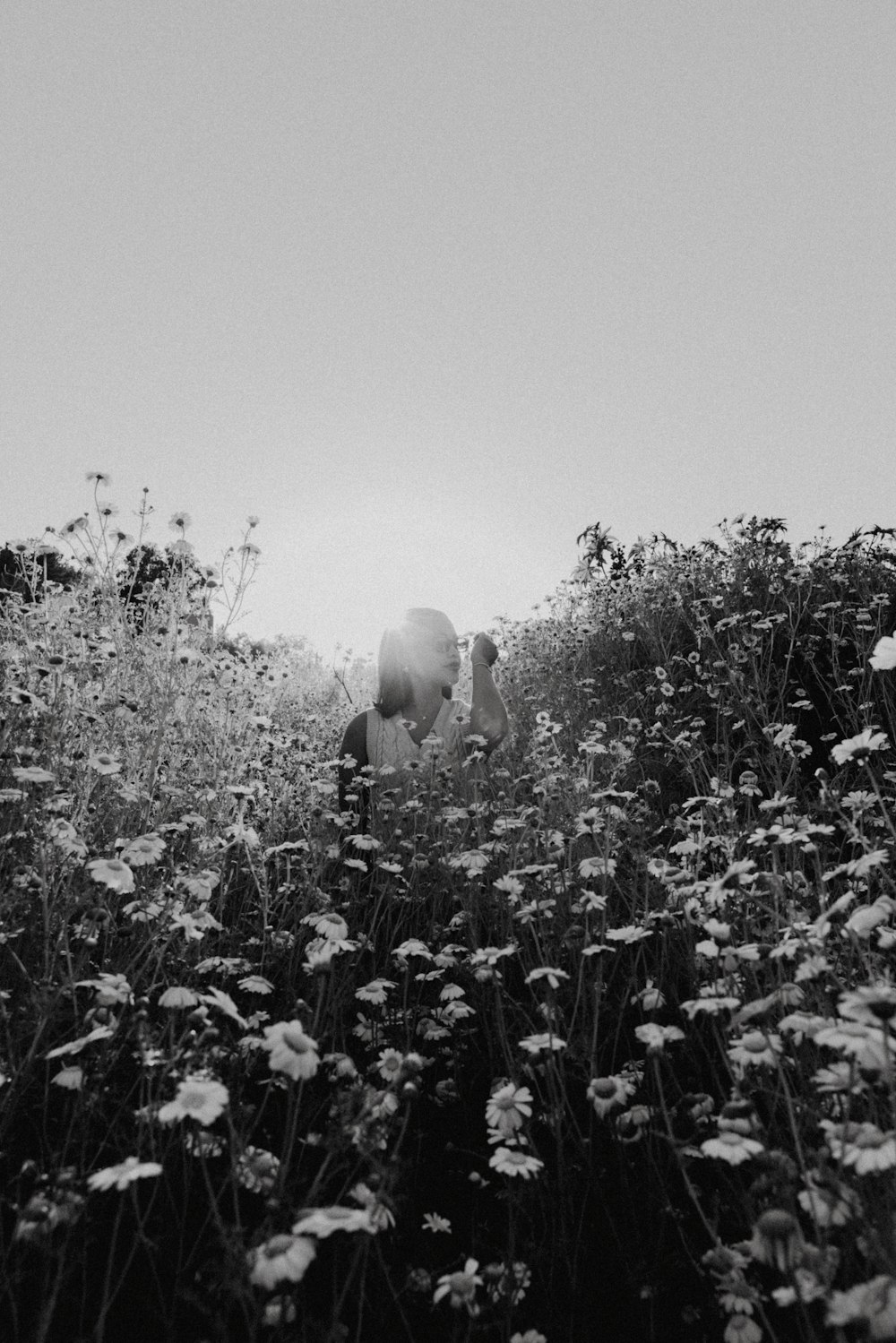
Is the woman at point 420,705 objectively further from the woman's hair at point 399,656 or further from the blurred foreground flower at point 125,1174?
the blurred foreground flower at point 125,1174

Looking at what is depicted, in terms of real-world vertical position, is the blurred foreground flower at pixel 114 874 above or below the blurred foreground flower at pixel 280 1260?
above

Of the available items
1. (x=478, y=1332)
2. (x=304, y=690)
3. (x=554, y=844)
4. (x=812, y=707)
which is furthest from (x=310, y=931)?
(x=304, y=690)

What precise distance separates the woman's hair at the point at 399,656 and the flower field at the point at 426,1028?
1.55ft

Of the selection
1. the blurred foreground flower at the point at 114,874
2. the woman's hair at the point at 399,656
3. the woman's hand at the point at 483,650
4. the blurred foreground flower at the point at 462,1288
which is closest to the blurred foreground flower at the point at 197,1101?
the blurred foreground flower at the point at 462,1288

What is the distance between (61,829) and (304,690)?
528cm

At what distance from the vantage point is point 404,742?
397cm

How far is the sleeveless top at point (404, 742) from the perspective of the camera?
3.86 meters

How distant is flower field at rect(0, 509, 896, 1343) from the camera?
1246 millimetres

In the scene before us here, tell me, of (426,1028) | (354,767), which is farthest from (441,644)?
(426,1028)

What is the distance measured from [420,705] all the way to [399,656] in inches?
11.0

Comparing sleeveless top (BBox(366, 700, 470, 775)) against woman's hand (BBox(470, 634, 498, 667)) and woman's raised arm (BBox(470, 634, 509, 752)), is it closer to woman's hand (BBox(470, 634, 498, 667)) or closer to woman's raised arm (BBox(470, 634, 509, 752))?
woman's raised arm (BBox(470, 634, 509, 752))

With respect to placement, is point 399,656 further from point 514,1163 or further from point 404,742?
point 514,1163

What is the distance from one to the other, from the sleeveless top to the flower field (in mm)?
226

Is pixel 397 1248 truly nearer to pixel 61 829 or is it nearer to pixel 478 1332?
pixel 478 1332
